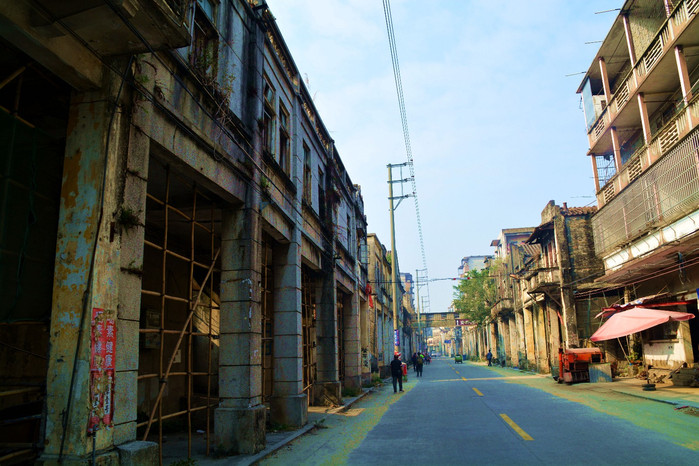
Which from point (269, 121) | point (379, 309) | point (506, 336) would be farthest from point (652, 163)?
point (506, 336)

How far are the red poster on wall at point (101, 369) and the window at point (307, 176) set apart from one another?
10523mm

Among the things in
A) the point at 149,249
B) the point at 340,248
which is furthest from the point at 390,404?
the point at 149,249

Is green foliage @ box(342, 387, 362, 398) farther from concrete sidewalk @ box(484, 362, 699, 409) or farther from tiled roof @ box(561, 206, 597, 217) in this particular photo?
tiled roof @ box(561, 206, 597, 217)

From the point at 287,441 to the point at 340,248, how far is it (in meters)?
11.6

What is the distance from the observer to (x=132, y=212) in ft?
20.0

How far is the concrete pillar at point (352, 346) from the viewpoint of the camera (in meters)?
21.6

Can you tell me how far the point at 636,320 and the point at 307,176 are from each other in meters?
12.3

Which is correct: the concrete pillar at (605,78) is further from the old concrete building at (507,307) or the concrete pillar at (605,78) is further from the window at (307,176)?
the old concrete building at (507,307)

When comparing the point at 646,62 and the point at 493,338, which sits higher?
the point at 646,62

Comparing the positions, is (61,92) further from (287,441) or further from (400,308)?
(400,308)

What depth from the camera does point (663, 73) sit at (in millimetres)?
17891

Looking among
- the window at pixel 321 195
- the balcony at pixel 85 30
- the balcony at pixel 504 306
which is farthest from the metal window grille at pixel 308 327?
the balcony at pixel 504 306

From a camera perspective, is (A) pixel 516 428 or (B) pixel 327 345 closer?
(A) pixel 516 428

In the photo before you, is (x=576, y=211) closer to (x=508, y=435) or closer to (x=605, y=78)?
(x=605, y=78)
